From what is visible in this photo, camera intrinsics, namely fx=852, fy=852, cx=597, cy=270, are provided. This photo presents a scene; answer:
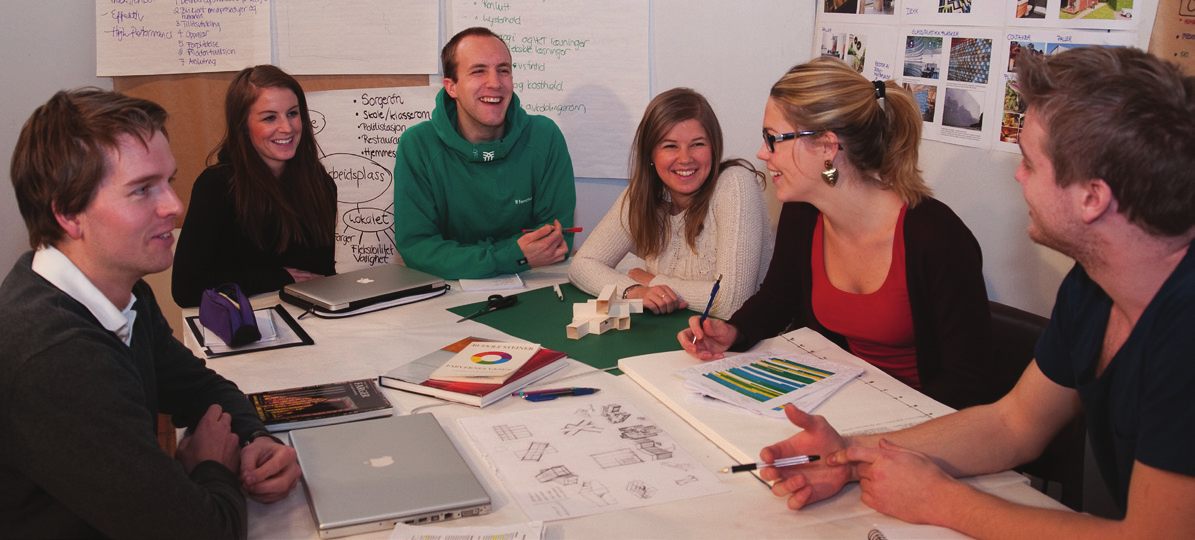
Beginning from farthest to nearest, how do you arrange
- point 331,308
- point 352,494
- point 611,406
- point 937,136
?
point 937,136, point 331,308, point 611,406, point 352,494

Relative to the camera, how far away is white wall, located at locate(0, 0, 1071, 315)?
8.70ft

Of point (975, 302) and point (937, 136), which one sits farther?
point (937, 136)

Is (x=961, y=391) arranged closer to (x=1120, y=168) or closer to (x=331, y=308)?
(x=1120, y=168)

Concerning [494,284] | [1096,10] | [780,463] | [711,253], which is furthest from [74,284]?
[1096,10]

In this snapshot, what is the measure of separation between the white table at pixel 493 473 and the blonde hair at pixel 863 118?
2.49 feet

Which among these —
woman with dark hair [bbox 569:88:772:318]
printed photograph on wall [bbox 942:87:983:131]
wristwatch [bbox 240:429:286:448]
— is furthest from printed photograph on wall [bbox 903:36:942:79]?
wristwatch [bbox 240:429:286:448]

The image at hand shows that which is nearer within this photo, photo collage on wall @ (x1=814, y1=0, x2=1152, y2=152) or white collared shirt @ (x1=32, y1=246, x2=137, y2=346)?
white collared shirt @ (x1=32, y1=246, x2=137, y2=346)

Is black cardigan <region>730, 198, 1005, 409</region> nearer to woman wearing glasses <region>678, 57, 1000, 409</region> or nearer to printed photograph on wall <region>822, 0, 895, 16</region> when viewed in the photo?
woman wearing glasses <region>678, 57, 1000, 409</region>

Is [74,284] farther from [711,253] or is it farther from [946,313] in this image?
[711,253]

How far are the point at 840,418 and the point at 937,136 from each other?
5.74 ft

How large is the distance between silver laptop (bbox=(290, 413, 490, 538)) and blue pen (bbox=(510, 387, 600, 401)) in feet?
0.71

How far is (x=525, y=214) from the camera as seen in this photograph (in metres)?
3.03

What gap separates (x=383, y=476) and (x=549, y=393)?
44 cm

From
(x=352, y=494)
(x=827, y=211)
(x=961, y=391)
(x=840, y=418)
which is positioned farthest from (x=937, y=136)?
(x=352, y=494)
